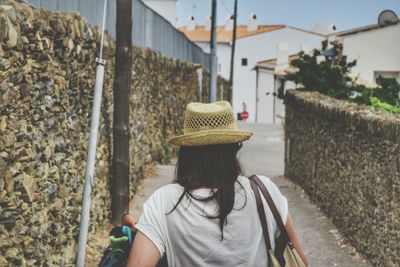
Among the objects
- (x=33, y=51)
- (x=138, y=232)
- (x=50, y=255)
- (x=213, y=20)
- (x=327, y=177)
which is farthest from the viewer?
(x=213, y=20)

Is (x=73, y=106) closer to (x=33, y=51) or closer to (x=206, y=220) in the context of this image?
(x=33, y=51)

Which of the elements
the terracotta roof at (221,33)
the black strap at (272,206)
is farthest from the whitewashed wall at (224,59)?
the black strap at (272,206)

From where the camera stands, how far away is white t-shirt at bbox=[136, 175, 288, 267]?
8.59ft

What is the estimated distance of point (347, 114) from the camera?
8945 mm

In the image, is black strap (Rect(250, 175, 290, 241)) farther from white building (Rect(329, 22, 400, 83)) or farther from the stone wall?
white building (Rect(329, 22, 400, 83))

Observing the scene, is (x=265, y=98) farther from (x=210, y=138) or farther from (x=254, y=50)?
(x=210, y=138)

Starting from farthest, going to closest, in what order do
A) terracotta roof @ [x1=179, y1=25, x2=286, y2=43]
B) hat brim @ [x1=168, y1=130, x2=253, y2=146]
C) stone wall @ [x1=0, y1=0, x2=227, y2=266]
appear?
terracotta roof @ [x1=179, y1=25, x2=286, y2=43], stone wall @ [x1=0, y1=0, x2=227, y2=266], hat brim @ [x1=168, y1=130, x2=253, y2=146]

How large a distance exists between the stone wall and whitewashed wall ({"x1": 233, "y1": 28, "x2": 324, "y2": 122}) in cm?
5464

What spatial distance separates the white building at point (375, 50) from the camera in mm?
24031

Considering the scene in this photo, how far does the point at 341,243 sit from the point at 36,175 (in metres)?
4.76

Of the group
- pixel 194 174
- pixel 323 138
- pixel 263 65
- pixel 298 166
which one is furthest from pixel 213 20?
pixel 263 65

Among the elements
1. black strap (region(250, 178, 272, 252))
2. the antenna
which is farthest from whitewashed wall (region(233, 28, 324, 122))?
black strap (region(250, 178, 272, 252))

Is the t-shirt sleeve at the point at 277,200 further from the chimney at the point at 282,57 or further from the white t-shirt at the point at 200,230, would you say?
the chimney at the point at 282,57

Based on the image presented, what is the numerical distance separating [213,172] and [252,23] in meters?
75.1
